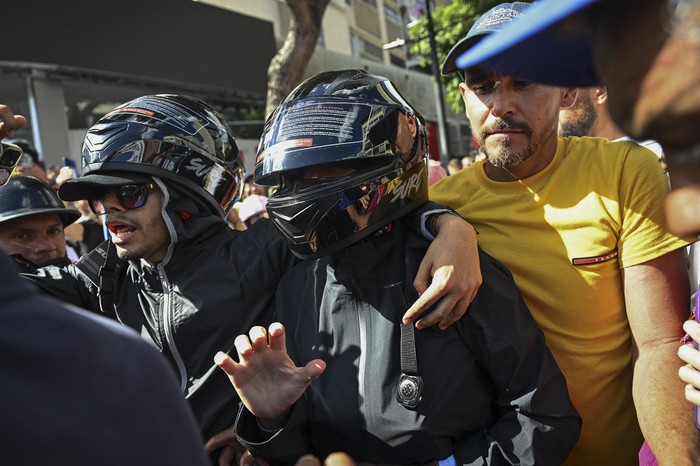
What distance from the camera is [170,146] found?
2.87 m

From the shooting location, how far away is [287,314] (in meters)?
2.38

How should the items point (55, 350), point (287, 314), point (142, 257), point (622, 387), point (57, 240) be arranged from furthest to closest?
point (57, 240) → point (142, 257) → point (287, 314) → point (622, 387) → point (55, 350)

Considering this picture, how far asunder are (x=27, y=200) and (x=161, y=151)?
123cm

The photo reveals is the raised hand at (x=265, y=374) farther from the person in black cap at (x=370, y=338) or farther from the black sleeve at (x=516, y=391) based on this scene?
the black sleeve at (x=516, y=391)

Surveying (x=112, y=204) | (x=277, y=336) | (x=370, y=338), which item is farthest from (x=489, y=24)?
(x=112, y=204)

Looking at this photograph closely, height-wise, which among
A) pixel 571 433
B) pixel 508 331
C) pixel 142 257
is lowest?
pixel 571 433

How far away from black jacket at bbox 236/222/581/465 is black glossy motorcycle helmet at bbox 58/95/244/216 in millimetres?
1054

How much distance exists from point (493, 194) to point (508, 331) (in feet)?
2.27

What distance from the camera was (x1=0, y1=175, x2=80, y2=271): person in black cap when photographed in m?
3.52

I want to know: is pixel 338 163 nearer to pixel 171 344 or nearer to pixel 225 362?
pixel 225 362

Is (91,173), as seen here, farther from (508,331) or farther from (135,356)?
(135,356)

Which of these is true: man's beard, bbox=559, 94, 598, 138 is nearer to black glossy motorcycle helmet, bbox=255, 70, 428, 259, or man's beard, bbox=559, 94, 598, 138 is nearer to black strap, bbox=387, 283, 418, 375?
black glossy motorcycle helmet, bbox=255, 70, 428, 259

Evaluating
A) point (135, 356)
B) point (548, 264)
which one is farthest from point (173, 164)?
point (135, 356)

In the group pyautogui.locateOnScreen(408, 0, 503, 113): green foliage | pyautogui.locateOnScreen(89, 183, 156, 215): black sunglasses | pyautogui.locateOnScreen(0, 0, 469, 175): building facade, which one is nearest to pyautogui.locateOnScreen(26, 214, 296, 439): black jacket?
pyautogui.locateOnScreen(89, 183, 156, 215): black sunglasses
